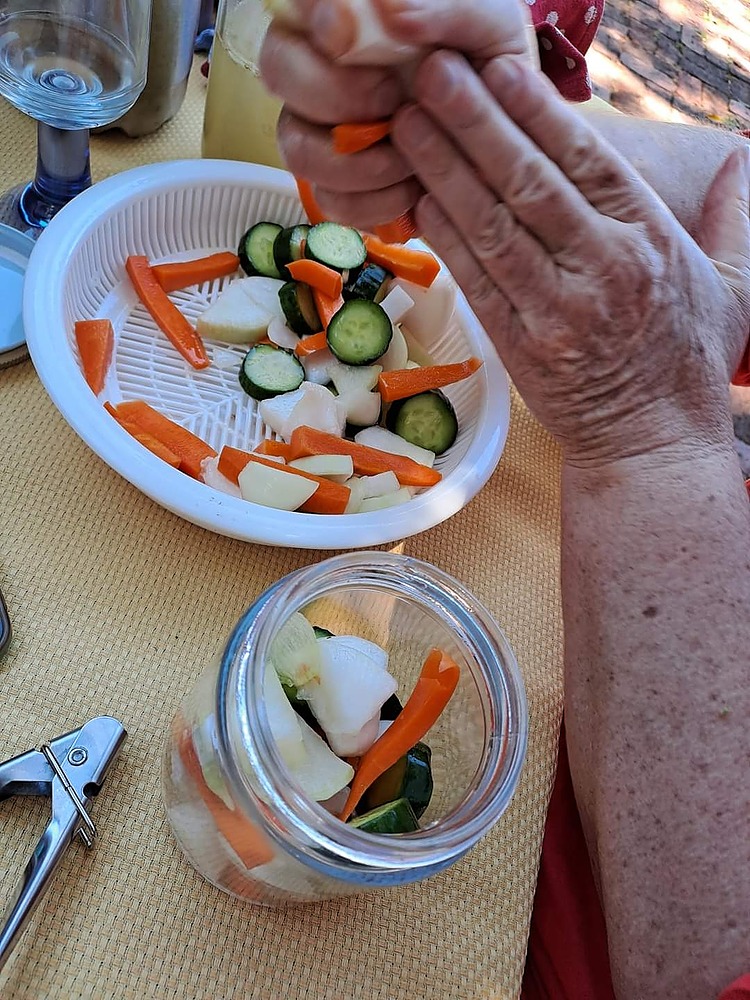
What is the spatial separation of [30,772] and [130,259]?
2.32ft

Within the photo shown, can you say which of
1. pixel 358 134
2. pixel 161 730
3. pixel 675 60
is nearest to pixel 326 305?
pixel 358 134

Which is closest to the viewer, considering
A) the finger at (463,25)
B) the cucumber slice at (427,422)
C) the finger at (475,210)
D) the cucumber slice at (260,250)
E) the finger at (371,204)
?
the finger at (463,25)

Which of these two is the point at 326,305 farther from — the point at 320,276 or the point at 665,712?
the point at 665,712

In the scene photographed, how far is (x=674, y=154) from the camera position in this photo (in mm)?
1219

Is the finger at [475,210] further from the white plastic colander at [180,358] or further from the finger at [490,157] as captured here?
the white plastic colander at [180,358]

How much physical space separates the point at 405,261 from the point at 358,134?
16.5 inches

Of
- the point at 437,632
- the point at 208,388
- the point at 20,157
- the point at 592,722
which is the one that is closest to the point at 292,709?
the point at 437,632

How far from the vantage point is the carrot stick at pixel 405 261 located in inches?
48.6

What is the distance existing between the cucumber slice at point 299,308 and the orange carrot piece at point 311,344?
17 mm

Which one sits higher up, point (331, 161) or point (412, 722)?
point (331, 161)

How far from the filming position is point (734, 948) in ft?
2.60

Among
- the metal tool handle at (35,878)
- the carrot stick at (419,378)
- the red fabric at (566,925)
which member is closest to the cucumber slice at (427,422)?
the carrot stick at (419,378)

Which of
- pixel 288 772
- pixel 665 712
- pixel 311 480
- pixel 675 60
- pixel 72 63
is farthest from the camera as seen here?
pixel 675 60

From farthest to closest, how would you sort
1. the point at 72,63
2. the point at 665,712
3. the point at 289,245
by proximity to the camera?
the point at 289,245, the point at 72,63, the point at 665,712
